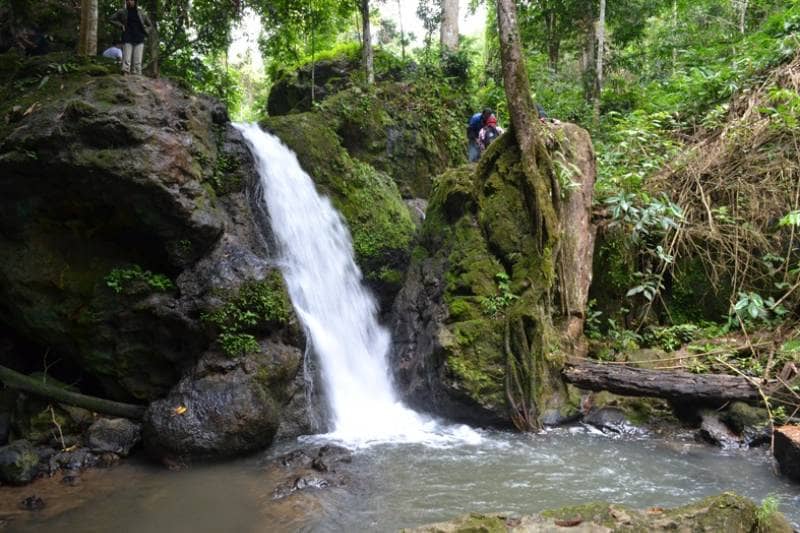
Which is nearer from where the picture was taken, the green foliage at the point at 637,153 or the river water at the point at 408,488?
the river water at the point at 408,488

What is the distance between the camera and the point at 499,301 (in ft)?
26.4

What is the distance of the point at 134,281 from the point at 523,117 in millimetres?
5861

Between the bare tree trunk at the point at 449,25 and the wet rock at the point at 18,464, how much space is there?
1329cm

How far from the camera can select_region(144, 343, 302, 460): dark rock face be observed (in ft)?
20.3

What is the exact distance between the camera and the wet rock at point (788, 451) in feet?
18.0

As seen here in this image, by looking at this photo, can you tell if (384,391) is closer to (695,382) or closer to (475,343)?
(475,343)

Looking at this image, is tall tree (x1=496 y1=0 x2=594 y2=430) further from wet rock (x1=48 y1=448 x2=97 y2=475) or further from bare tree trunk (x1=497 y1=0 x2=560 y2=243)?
wet rock (x1=48 y1=448 x2=97 y2=475)

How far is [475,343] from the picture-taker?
25.4 ft

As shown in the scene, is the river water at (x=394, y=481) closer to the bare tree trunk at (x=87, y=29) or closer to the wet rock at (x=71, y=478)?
the wet rock at (x=71, y=478)

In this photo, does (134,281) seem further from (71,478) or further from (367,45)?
(367,45)

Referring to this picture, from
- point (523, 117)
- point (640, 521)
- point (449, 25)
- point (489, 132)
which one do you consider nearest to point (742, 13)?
point (449, 25)

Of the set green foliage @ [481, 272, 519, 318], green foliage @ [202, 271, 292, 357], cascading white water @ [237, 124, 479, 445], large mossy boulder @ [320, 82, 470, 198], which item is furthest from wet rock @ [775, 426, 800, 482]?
large mossy boulder @ [320, 82, 470, 198]

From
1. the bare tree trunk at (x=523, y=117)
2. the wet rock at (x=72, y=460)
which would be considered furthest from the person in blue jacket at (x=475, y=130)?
the wet rock at (x=72, y=460)

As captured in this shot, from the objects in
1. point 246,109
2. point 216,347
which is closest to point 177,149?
point 216,347
